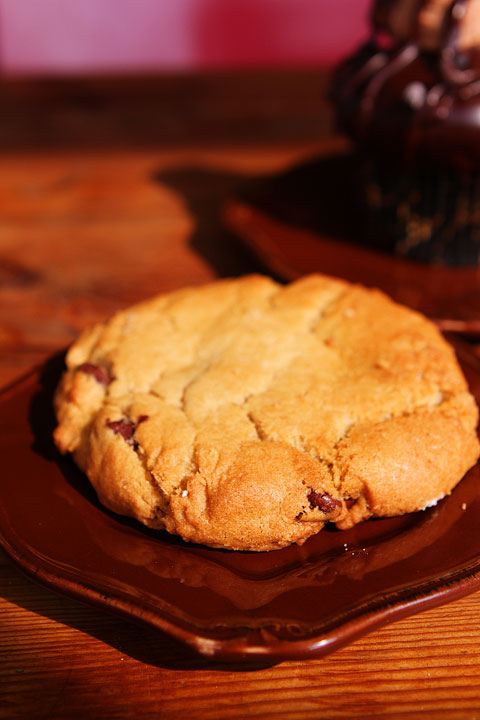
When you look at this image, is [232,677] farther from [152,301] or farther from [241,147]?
[241,147]

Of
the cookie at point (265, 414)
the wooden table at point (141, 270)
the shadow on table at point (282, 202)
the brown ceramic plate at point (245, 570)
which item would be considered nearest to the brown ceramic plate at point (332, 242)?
the shadow on table at point (282, 202)

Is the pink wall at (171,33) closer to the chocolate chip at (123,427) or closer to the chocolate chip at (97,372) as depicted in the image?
the chocolate chip at (97,372)

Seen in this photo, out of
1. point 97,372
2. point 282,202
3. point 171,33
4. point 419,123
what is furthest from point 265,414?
point 171,33

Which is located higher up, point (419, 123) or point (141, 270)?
point (419, 123)

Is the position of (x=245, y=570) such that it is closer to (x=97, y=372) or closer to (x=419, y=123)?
(x=97, y=372)

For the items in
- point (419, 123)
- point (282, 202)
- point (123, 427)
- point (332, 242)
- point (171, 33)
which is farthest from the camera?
point (171, 33)

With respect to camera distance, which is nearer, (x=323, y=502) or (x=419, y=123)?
(x=323, y=502)
